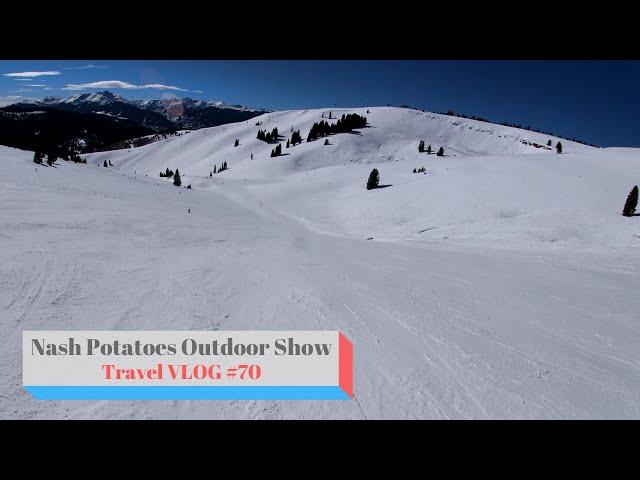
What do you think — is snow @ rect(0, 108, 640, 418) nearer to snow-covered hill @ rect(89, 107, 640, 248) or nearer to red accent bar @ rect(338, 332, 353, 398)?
red accent bar @ rect(338, 332, 353, 398)

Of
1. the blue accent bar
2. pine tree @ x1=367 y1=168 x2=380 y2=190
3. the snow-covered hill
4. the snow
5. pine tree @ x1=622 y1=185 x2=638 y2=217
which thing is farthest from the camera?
pine tree @ x1=367 y1=168 x2=380 y2=190

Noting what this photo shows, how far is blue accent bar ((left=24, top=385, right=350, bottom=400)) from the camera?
3484 millimetres

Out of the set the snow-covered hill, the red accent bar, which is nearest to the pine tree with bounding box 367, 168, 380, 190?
the snow-covered hill

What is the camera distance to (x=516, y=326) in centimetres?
626

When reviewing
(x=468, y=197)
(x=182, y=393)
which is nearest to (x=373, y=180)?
(x=468, y=197)

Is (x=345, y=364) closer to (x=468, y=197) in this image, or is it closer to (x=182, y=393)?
(x=182, y=393)

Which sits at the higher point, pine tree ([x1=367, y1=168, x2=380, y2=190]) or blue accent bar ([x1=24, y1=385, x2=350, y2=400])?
pine tree ([x1=367, y1=168, x2=380, y2=190])

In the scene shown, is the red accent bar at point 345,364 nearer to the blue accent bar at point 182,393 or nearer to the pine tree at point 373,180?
the blue accent bar at point 182,393

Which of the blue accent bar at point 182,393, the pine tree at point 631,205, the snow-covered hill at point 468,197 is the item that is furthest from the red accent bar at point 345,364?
the pine tree at point 631,205

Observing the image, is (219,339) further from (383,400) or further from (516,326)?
(516,326)

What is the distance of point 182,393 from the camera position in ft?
11.8

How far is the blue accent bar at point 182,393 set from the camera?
11.4ft

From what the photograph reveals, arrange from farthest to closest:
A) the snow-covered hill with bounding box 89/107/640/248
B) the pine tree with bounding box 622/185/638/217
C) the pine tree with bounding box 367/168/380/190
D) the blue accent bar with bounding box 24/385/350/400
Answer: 1. the pine tree with bounding box 367/168/380/190
2. the pine tree with bounding box 622/185/638/217
3. the snow-covered hill with bounding box 89/107/640/248
4. the blue accent bar with bounding box 24/385/350/400
